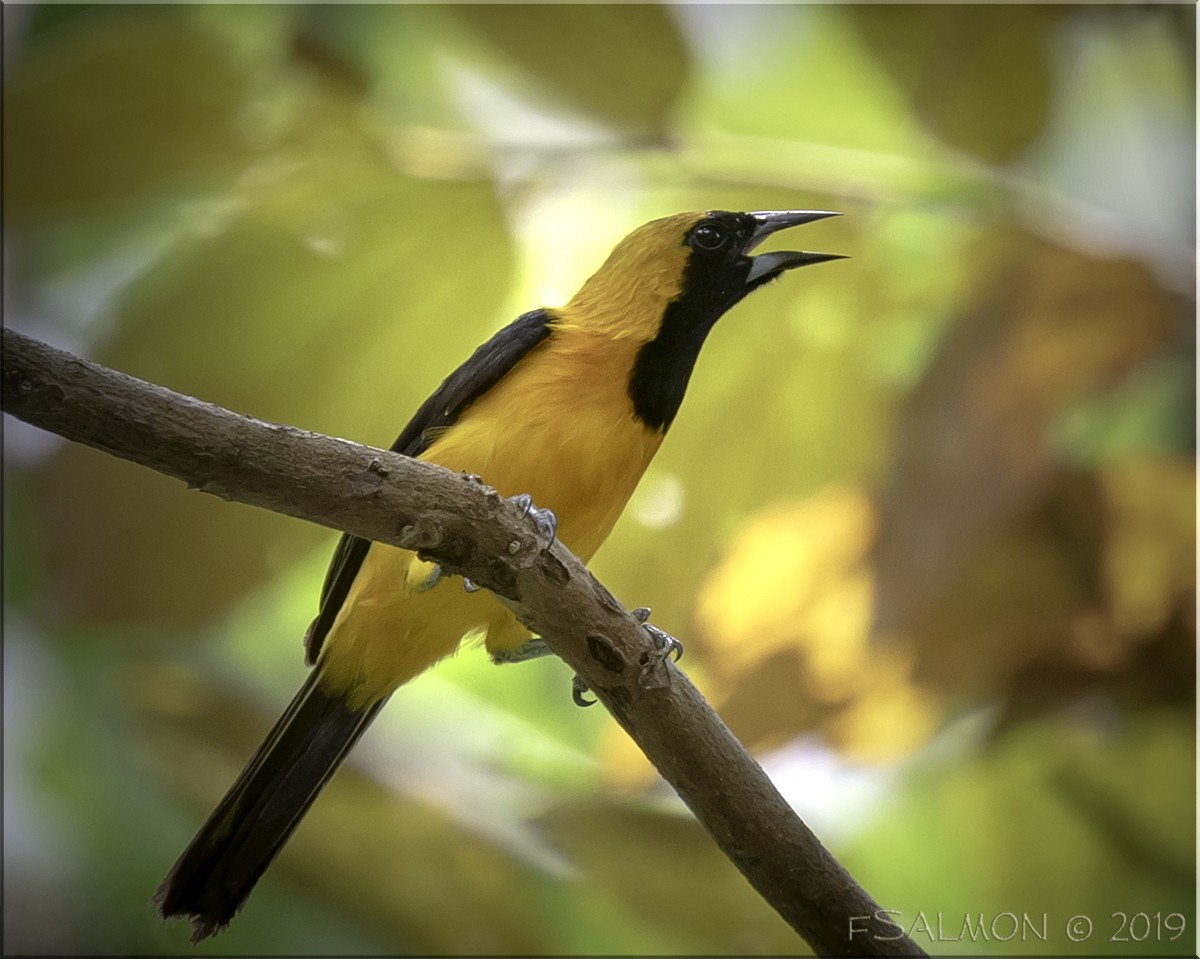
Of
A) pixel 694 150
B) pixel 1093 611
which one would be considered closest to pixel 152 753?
pixel 694 150

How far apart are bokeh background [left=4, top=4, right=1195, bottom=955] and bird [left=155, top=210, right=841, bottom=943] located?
25cm

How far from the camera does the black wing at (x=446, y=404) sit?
190 cm

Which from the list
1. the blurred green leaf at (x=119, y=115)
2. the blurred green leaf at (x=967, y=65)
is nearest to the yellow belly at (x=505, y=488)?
the blurred green leaf at (x=119, y=115)

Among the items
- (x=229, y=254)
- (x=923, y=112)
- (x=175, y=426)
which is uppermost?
(x=923, y=112)

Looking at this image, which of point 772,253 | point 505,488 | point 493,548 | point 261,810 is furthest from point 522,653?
point 772,253

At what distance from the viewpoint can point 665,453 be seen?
7.66ft

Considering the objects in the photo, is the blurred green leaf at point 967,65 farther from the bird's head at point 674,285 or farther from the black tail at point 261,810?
the black tail at point 261,810

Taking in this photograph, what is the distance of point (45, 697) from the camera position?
2.38 metres

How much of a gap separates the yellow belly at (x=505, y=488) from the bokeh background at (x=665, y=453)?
1.13 ft

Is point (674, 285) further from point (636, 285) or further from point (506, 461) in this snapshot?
point (506, 461)

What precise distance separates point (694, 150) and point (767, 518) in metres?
0.81

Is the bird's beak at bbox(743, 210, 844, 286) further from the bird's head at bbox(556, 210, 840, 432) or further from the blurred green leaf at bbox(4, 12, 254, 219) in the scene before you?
the blurred green leaf at bbox(4, 12, 254, 219)

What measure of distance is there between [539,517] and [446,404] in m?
0.43

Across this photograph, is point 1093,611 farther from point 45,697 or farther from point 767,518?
point 45,697
